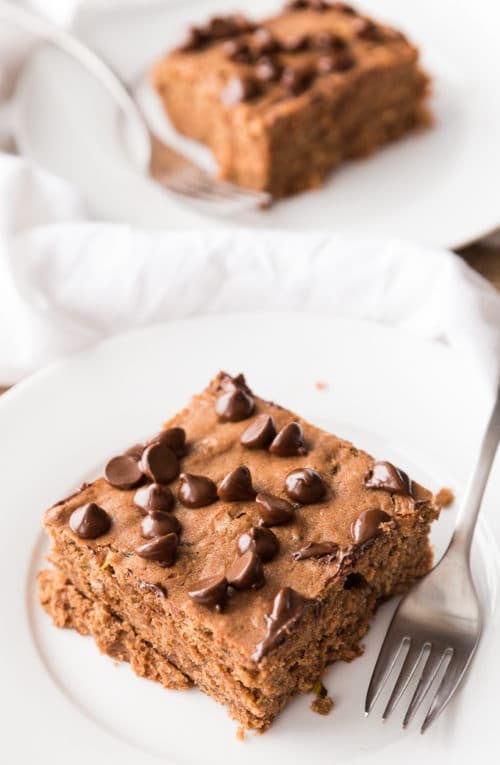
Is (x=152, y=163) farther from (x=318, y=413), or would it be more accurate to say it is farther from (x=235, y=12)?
(x=318, y=413)

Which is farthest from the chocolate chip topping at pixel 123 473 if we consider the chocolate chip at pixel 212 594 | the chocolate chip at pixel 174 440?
the chocolate chip at pixel 212 594

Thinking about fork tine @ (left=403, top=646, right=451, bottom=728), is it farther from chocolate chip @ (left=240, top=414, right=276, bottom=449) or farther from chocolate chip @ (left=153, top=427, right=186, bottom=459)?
chocolate chip @ (left=153, top=427, right=186, bottom=459)

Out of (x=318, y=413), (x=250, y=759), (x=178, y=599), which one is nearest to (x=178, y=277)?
(x=318, y=413)

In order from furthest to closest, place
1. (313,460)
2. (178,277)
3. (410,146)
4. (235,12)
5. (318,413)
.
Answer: (235,12), (410,146), (178,277), (318,413), (313,460)

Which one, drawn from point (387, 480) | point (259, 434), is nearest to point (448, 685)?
point (387, 480)

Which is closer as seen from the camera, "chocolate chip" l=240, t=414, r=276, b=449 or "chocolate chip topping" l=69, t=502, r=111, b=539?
"chocolate chip topping" l=69, t=502, r=111, b=539

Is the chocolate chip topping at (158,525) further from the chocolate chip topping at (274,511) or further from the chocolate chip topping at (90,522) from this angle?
the chocolate chip topping at (274,511)

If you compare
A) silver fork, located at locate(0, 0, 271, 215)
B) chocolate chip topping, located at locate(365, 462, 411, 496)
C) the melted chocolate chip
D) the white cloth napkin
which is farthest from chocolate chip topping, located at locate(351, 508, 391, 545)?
the melted chocolate chip

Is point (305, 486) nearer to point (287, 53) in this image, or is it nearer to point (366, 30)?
point (287, 53)
